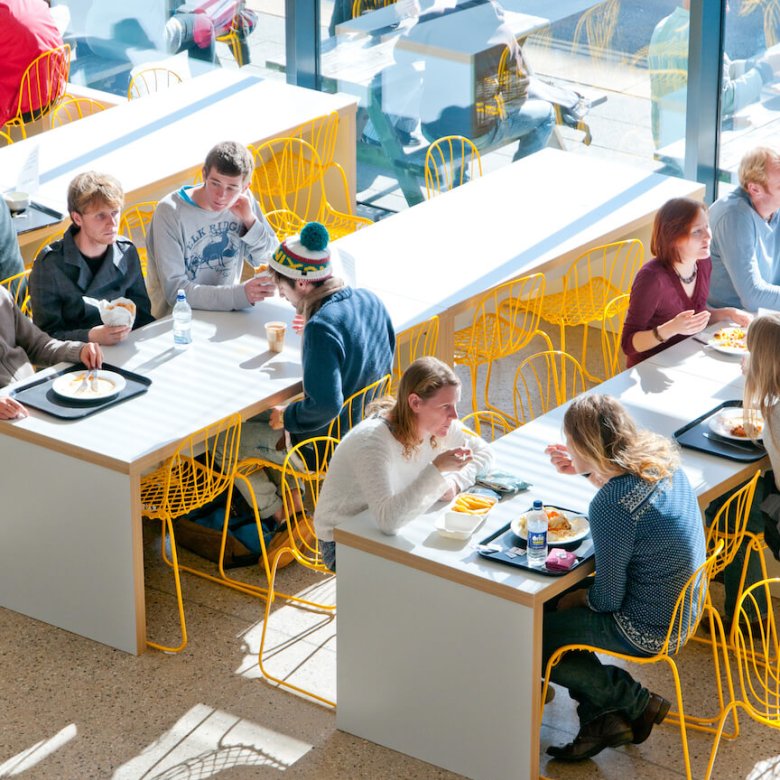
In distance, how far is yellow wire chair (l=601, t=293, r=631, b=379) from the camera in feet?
22.7

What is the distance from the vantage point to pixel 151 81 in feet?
32.5

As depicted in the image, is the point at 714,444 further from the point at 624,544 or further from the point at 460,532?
the point at 460,532

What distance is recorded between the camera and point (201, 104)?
8.59 m

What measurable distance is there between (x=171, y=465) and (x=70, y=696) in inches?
32.3

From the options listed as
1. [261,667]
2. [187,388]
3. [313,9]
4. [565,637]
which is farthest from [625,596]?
[313,9]

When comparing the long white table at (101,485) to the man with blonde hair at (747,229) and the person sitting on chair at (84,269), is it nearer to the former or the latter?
the person sitting on chair at (84,269)

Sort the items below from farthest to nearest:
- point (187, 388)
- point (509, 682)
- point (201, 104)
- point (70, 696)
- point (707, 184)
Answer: point (201, 104), point (707, 184), point (187, 388), point (70, 696), point (509, 682)

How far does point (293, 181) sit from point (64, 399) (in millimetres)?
3176

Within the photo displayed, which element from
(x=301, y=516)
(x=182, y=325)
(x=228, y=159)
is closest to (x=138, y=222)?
(x=228, y=159)

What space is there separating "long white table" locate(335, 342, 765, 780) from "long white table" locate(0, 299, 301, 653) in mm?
842

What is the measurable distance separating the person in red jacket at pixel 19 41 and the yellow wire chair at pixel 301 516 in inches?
140

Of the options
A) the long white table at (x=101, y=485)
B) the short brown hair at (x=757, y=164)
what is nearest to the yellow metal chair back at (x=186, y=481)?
the long white table at (x=101, y=485)

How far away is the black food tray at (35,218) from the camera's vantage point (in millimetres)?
7020

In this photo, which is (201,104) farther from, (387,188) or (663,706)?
(663,706)
